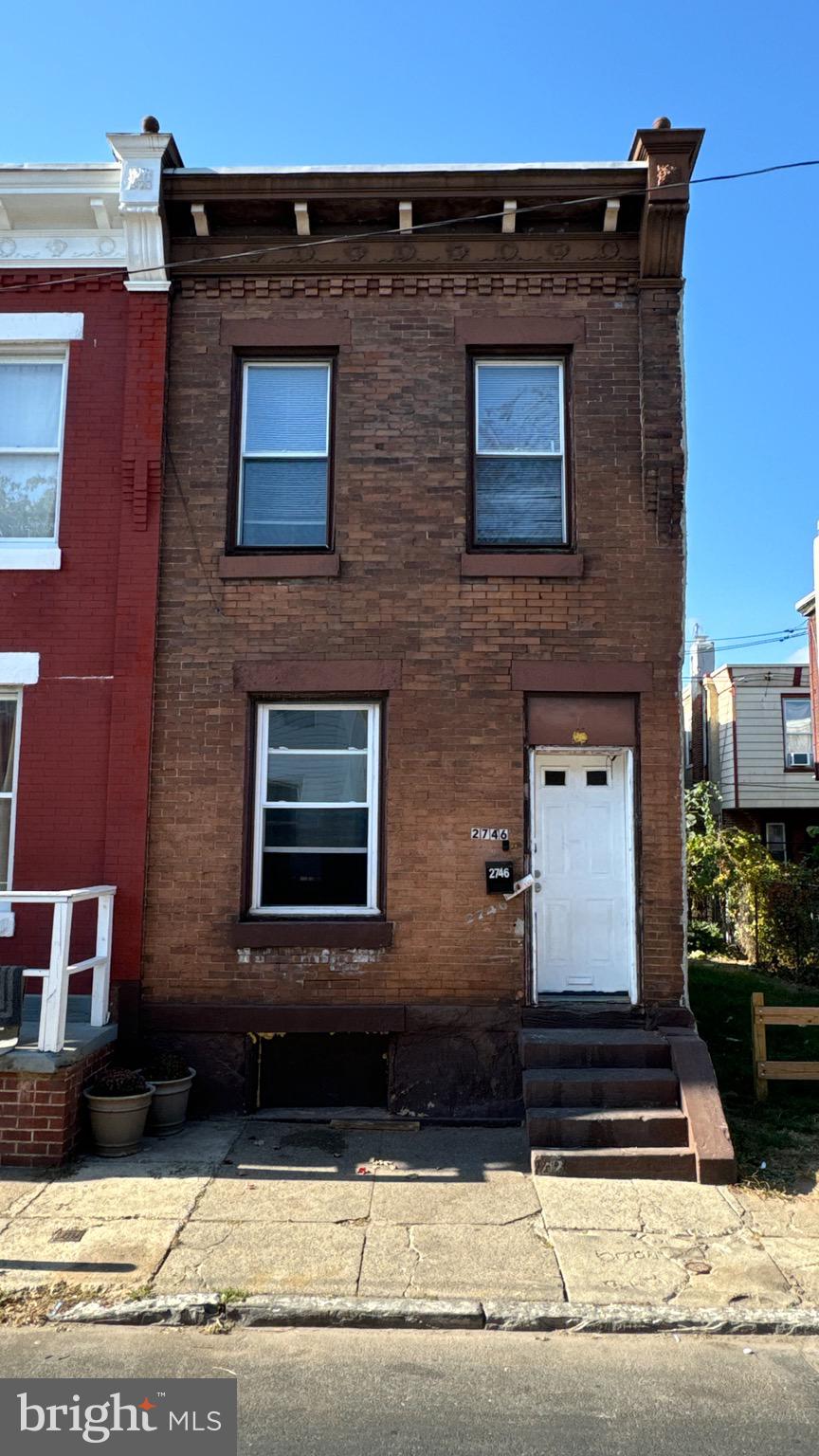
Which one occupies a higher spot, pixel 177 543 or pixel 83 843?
pixel 177 543

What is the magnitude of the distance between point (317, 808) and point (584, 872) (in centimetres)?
237

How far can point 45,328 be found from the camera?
912 cm

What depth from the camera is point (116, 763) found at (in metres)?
8.49

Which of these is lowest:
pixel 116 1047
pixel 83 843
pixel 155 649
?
pixel 116 1047

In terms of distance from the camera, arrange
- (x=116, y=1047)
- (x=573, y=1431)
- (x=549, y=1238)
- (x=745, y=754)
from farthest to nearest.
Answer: (x=745, y=754)
(x=116, y=1047)
(x=549, y=1238)
(x=573, y=1431)

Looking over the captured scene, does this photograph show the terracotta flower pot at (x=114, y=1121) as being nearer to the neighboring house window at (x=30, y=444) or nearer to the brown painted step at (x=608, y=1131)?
the brown painted step at (x=608, y=1131)

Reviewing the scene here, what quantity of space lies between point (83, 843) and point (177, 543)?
274 centimetres

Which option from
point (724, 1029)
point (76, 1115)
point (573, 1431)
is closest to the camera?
point (573, 1431)

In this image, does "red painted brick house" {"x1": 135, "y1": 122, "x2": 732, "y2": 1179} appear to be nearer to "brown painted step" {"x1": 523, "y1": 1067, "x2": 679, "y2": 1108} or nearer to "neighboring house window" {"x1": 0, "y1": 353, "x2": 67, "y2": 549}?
"brown painted step" {"x1": 523, "y1": 1067, "x2": 679, "y2": 1108}

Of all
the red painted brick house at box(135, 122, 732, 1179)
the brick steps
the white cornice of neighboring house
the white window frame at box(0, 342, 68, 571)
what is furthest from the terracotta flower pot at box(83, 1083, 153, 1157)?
the white cornice of neighboring house

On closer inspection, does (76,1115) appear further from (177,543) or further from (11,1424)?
(177,543)

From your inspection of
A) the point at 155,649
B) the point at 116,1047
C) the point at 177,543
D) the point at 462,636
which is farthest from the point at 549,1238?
the point at 177,543

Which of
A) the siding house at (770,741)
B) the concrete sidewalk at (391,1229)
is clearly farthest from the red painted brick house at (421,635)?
the siding house at (770,741)

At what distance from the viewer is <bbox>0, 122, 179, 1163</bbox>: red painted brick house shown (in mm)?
8508
